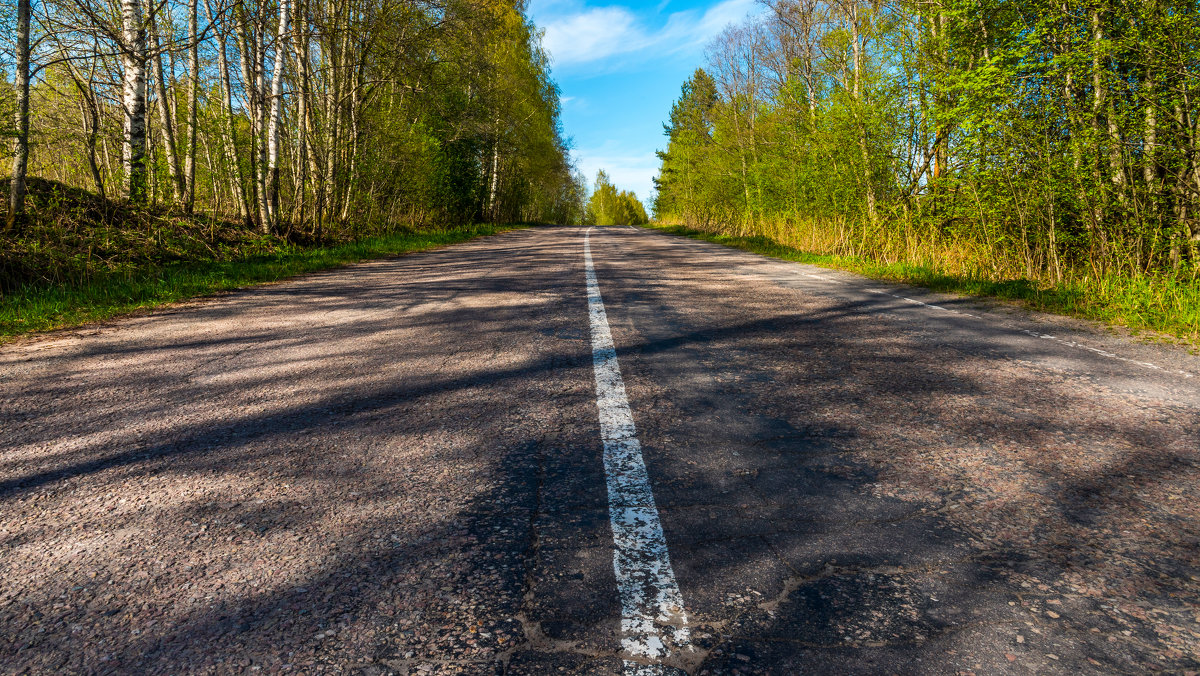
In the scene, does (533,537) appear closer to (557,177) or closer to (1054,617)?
(1054,617)

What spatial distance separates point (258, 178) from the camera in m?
12.9

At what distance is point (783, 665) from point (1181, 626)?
1.11 m

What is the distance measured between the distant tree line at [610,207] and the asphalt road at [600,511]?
406 ft

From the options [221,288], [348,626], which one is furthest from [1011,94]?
[221,288]

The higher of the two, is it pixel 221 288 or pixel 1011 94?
pixel 1011 94

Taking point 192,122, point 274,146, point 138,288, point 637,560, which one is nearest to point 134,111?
point 192,122

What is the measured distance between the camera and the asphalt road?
159 centimetres

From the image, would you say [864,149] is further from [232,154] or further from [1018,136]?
[232,154]

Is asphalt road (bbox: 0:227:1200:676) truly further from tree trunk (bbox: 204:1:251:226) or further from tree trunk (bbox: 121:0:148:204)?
tree trunk (bbox: 204:1:251:226)

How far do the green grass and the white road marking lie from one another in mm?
5911

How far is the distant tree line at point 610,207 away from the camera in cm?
12756

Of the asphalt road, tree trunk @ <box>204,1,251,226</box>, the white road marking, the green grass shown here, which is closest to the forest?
the asphalt road

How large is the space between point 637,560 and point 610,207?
13028 centimetres

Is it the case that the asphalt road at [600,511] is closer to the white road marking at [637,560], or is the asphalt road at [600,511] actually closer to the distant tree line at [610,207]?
the white road marking at [637,560]
